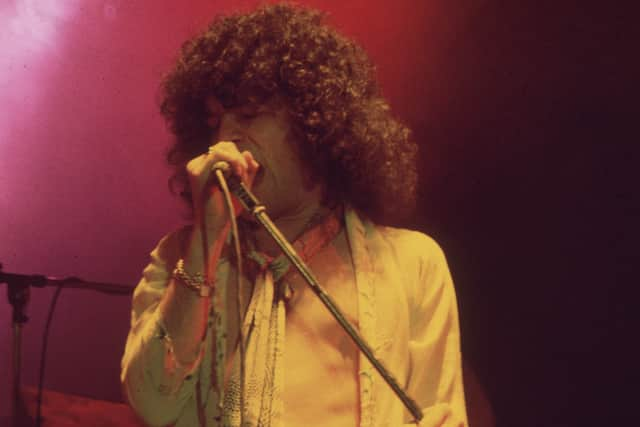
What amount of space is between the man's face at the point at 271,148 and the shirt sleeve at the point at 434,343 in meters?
0.27

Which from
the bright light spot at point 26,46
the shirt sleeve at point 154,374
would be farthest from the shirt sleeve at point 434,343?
the bright light spot at point 26,46

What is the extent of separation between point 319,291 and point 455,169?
131cm

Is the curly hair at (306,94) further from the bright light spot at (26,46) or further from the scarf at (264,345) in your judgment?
the bright light spot at (26,46)

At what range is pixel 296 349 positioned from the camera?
1092 mm

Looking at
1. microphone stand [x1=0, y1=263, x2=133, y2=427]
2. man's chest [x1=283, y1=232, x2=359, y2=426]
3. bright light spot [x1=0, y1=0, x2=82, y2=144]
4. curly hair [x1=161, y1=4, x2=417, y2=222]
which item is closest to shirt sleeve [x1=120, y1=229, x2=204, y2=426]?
man's chest [x1=283, y1=232, x2=359, y2=426]

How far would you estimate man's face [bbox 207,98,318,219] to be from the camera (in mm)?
1111

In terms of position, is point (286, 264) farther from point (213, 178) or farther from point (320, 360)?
point (213, 178)

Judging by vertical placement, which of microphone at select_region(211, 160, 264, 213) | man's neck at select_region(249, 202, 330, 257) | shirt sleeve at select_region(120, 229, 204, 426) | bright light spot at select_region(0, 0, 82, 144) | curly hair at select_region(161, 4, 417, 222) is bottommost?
shirt sleeve at select_region(120, 229, 204, 426)

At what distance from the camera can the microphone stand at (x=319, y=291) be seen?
30.8 inches

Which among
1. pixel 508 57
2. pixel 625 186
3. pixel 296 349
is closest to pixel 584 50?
pixel 508 57

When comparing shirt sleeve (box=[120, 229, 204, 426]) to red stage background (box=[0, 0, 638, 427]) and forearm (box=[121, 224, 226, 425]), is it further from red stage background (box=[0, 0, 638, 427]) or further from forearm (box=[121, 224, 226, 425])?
red stage background (box=[0, 0, 638, 427])

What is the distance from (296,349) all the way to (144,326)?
0.25 meters

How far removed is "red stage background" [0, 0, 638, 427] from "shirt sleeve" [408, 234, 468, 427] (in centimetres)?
79

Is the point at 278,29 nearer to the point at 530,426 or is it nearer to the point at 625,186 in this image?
the point at 625,186
